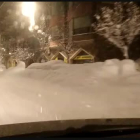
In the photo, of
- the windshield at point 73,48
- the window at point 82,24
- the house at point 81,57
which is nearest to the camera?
the windshield at point 73,48

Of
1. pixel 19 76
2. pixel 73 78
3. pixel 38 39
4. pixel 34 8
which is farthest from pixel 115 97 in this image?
pixel 34 8

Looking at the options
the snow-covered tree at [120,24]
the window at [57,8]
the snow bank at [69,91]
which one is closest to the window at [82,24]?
the snow-covered tree at [120,24]

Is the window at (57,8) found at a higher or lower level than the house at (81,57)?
higher

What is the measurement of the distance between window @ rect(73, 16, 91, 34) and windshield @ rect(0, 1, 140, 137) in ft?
0.09

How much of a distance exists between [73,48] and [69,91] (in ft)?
5.22

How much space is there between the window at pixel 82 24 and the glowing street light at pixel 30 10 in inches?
45.8

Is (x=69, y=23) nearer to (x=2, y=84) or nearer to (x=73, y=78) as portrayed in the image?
(x=73, y=78)

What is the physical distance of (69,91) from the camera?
17.9 ft

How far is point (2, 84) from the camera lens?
5207 mm

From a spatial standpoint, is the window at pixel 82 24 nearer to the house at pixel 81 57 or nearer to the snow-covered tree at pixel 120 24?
the snow-covered tree at pixel 120 24

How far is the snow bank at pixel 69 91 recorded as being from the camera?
4.66 meters

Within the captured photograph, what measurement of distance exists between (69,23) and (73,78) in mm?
1654

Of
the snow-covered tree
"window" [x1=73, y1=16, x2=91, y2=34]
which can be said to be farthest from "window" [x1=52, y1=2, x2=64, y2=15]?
the snow-covered tree

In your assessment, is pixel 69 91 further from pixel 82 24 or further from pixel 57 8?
pixel 57 8
